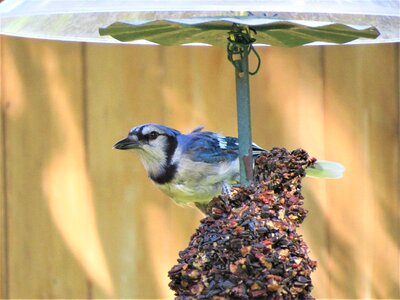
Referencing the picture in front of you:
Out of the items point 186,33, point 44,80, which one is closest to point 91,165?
point 44,80

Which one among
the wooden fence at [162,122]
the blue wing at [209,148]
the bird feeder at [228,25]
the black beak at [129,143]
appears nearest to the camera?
the bird feeder at [228,25]

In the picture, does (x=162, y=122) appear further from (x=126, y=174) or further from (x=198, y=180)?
(x=198, y=180)

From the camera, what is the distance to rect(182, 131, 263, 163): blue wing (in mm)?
2262

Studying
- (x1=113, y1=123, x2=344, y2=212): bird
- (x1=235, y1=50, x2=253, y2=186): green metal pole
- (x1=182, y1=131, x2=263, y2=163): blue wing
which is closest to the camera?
(x1=235, y1=50, x2=253, y2=186): green metal pole

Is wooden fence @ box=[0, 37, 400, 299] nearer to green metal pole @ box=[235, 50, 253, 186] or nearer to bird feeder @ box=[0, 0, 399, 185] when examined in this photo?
bird feeder @ box=[0, 0, 399, 185]

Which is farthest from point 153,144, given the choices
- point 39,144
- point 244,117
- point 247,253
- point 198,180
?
point 39,144

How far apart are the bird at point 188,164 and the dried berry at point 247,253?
21.9 inches

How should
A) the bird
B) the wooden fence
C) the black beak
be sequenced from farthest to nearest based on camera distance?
the wooden fence < the bird < the black beak

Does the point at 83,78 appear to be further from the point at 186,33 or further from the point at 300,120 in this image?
the point at 186,33

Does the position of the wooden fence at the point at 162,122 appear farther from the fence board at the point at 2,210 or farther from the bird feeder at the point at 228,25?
the bird feeder at the point at 228,25

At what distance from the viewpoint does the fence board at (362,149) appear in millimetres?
3025

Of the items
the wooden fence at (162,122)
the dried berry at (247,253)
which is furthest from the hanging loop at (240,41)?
the wooden fence at (162,122)

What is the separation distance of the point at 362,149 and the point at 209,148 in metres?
0.87

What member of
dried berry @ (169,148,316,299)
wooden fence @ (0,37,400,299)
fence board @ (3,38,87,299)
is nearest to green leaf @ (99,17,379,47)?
dried berry @ (169,148,316,299)
